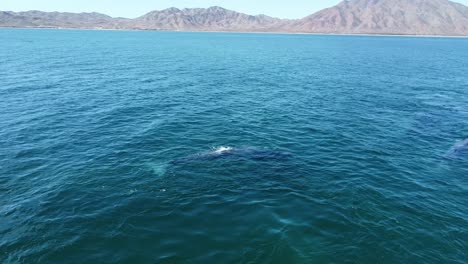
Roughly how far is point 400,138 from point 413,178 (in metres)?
14.6

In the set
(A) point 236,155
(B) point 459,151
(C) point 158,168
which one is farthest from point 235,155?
(B) point 459,151

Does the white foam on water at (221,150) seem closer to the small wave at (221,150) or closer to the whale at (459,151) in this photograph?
the small wave at (221,150)

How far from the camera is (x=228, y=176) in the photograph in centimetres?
3819

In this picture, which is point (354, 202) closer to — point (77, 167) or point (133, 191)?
point (133, 191)

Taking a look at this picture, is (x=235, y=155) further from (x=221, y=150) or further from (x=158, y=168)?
(x=158, y=168)

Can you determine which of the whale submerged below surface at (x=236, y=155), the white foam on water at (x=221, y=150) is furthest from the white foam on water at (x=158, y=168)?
the white foam on water at (x=221, y=150)

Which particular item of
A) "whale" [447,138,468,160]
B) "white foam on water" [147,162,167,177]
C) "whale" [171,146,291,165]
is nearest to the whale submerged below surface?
"whale" [171,146,291,165]

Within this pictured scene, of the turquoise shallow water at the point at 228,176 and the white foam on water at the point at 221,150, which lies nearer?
the turquoise shallow water at the point at 228,176

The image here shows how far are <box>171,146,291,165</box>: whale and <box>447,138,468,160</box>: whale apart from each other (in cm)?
2413

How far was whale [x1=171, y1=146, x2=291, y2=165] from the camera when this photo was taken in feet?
139

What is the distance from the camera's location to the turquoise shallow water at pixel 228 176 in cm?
Answer: 2678

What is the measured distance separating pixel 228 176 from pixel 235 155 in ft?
19.4

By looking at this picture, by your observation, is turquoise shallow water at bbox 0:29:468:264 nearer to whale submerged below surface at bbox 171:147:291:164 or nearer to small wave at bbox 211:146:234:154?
whale submerged below surface at bbox 171:147:291:164

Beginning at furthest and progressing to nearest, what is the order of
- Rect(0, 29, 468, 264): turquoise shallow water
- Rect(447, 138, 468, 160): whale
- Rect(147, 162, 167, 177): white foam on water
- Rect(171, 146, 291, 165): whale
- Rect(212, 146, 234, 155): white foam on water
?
Rect(447, 138, 468, 160): whale < Rect(212, 146, 234, 155): white foam on water < Rect(171, 146, 291, 165): whale < Rect(147, 162, 167, 177): white foam on water < Rect(0, 29, 468, 264): turquoise shallow water
